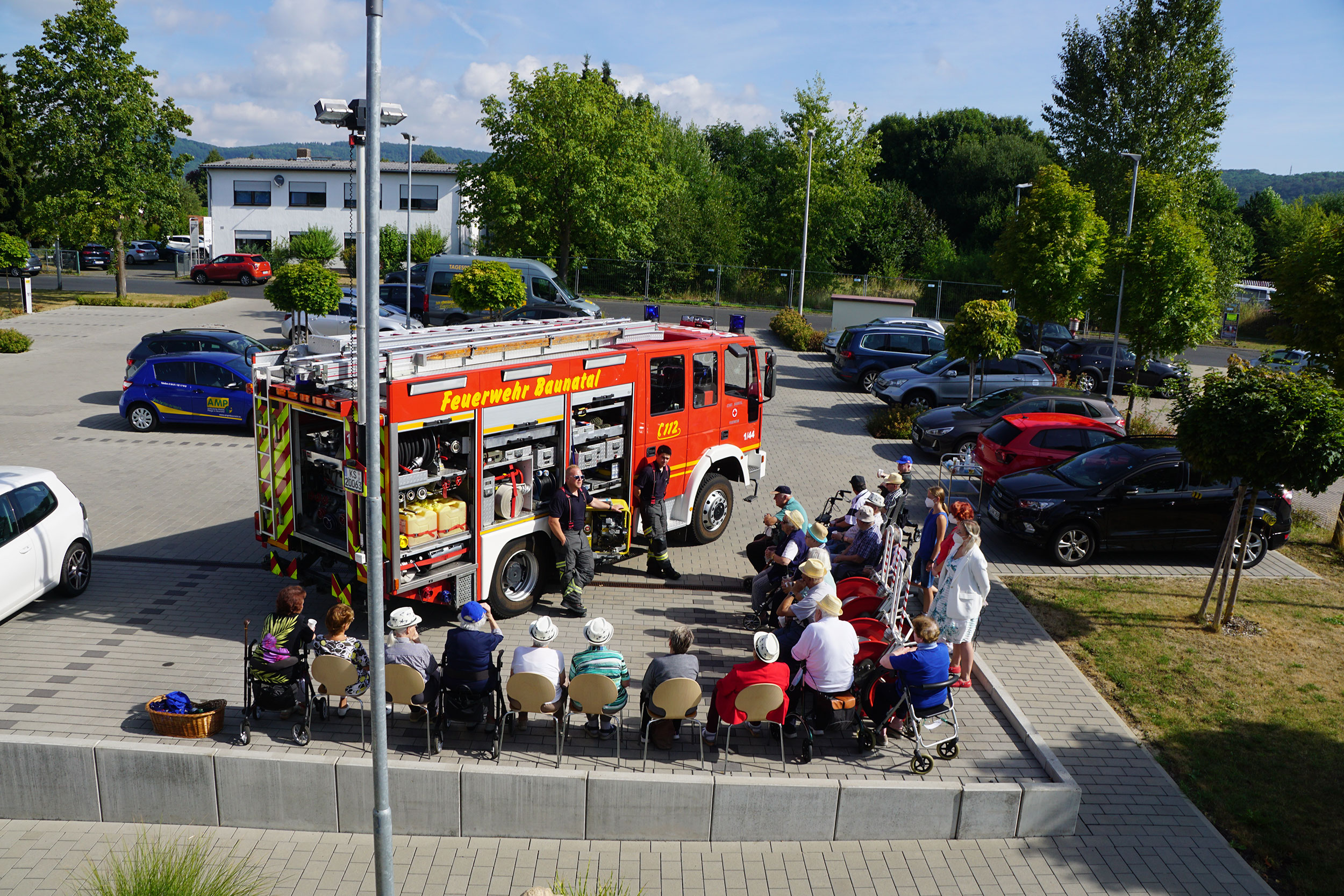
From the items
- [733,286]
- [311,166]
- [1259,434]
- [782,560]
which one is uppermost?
[311,166]

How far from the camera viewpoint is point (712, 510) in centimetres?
1331

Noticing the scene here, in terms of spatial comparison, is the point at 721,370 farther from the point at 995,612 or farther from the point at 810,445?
the point at 810,445

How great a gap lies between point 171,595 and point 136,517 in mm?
3465

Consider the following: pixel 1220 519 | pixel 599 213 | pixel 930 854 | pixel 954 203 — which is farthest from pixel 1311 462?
pixel 954 203

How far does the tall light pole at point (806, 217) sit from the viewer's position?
125 feet

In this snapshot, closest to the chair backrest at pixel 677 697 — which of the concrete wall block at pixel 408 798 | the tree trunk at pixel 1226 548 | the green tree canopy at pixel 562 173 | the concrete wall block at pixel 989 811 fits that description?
the concrete wall block at pixel 408 798

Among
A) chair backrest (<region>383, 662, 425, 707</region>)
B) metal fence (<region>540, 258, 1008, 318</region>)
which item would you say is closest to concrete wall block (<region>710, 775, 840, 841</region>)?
chair backrest (<region>383, 662, 425, 707</region>)

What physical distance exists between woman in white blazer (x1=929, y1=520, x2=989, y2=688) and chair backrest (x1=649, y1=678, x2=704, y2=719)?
8.87 feet

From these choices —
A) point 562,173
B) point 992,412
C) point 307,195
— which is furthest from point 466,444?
point 307,195

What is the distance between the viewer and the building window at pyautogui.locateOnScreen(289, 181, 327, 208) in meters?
56.2

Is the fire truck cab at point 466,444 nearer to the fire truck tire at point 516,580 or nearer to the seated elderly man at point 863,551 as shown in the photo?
the fire truck tire at point 516,580

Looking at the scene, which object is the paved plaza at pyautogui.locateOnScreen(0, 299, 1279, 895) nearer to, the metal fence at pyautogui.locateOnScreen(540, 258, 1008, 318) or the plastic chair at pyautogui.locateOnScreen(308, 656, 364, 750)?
the plastic chair at pyautogui.locateOnScreen(308, 656, 364, 750)

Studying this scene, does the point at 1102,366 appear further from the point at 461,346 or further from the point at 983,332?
the point at 461,346

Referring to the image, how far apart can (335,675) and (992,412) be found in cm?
1413
